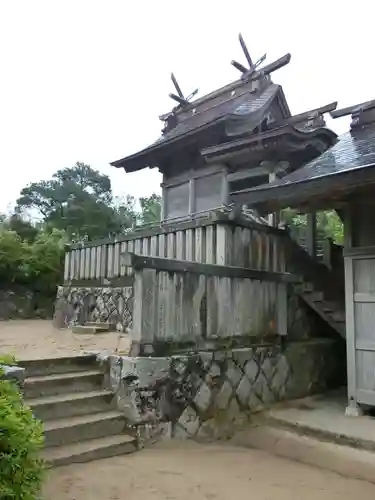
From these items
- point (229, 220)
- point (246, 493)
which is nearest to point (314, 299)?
point (229, 220)

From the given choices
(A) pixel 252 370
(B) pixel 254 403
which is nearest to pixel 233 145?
(A) pixel 252 370

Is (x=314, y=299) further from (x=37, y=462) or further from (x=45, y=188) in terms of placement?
(x=45, y=188)

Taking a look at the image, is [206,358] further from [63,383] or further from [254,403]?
[63,383]

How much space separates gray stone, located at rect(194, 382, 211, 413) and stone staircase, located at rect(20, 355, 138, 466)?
0.95 meters

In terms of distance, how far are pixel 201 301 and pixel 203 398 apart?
1.19 meters

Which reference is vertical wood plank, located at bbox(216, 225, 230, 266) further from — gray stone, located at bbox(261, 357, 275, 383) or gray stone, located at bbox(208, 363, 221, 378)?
gray stone, located at bbox(261, 357, 275, 383)

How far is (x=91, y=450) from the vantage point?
4.27 m

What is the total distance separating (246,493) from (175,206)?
943 cm

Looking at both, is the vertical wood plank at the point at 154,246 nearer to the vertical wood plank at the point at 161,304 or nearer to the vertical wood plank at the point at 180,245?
the vertical wood plank at the point at 180,245

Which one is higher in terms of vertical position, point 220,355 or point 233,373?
point 220,355

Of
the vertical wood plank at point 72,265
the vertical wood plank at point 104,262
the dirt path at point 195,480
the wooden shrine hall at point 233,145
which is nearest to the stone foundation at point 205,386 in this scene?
the dirt path at point 195,480

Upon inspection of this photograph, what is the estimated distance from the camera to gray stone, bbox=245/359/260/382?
6074mm

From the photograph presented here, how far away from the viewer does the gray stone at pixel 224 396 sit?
5547 mm

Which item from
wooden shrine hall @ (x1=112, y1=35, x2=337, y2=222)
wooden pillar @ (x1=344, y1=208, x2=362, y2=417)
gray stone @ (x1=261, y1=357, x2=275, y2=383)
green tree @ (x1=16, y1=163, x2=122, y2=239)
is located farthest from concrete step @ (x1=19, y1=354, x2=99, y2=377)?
green tree @ (x1=16, y1=163, x2=122, y2=239)
